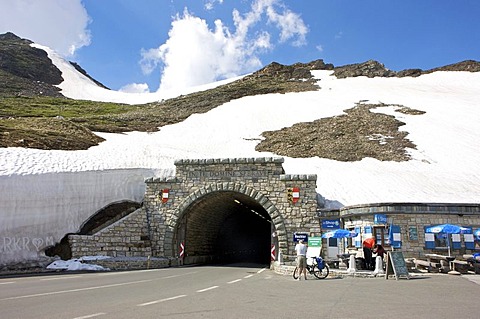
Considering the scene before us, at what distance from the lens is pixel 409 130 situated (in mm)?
34812

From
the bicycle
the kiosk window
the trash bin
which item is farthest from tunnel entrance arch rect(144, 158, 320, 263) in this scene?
the bicycle

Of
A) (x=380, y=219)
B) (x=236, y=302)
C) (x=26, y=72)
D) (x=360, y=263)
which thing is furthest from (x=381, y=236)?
(x=26, y=72)

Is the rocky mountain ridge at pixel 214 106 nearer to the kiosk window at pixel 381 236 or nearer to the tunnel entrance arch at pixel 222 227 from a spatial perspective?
the tunnel entrance arch at pixel 222 227

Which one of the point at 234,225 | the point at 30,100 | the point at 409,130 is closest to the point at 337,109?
the point at 409,130

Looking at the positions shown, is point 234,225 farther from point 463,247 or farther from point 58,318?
point 58,318

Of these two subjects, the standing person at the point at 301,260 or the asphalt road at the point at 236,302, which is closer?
the asphalt road at the point at 236,302

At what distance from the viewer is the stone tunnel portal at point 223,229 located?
77.9ft

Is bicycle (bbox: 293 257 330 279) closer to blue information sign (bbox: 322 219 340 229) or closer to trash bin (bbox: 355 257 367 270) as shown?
trash bin (bbox: 355 257 367 270)

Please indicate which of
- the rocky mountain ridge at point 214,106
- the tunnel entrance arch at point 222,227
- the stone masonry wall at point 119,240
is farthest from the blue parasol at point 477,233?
the stone masonry wall at point 119,240

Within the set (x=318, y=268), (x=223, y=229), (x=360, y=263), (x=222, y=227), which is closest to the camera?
(x=318, y=268)

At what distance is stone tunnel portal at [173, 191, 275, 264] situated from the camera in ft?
77.9

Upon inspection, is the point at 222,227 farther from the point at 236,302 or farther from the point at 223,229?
the point at 236,302

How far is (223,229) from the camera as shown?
32.2 m

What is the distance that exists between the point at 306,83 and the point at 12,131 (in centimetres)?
4466
